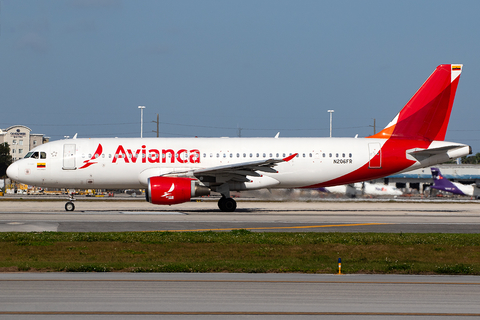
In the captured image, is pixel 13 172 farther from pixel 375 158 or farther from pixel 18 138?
pixel 18 138

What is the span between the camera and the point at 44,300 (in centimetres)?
851

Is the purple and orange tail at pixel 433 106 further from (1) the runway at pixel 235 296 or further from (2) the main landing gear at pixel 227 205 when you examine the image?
(1) the runway at pixel 235 296

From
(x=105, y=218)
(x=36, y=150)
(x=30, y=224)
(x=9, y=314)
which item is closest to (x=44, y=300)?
(x=9, y=314)

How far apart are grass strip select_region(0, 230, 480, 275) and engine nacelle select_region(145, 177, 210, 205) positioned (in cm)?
912

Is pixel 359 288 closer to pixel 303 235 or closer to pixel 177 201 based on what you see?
pixel 303 235

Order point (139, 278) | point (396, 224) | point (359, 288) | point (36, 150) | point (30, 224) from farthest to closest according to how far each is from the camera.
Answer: point (36, 150) < point (396, 224) < point (30, 224) < point (139, 278) < point (359, 288)

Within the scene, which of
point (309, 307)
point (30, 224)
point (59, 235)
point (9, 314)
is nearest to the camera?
point (9, 314)

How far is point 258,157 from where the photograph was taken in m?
31.3

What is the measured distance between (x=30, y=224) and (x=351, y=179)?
62.3 ft

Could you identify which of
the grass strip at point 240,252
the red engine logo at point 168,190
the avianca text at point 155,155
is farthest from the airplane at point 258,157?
the grass strip at point 240,252

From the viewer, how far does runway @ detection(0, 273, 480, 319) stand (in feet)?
25.8

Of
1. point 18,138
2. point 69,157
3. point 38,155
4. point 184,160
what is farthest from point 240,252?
point 18,138

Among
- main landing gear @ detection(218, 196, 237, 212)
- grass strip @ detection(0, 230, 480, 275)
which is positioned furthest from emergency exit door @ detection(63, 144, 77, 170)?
grass strip @ detection(0, 230, 480, 275)

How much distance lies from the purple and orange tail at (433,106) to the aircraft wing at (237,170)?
352 inches
